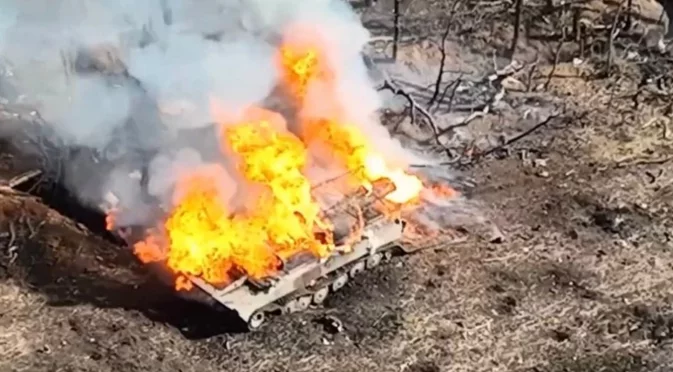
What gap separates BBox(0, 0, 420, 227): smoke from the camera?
61.5 ft

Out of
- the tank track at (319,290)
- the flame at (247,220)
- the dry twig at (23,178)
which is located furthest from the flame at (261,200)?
the dry twig at (23,178)

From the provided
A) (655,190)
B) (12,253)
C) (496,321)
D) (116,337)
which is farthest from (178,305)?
(655,190)

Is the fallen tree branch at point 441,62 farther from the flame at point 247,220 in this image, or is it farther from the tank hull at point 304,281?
the tank hull at point 304,281

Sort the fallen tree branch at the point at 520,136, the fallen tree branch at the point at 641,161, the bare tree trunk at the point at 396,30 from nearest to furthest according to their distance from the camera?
the fallen tree branch at the point at 641,161
the fallen tree branch at the point at 520,136
the bare tree trunk at the point at 396,30

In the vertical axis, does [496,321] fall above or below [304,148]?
below

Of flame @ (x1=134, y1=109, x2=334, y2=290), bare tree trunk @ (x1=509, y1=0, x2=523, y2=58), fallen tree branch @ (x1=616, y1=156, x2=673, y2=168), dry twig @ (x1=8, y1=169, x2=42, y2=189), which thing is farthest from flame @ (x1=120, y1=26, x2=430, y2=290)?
bare tree trunk @ (x1=509, y1=0, x2=523, y2=58)

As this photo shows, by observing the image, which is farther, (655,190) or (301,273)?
(655,190)

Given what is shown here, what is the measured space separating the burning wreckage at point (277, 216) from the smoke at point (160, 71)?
0.68 ft

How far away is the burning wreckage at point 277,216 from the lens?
17250 mm

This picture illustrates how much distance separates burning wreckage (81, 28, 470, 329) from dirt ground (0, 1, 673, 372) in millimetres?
364

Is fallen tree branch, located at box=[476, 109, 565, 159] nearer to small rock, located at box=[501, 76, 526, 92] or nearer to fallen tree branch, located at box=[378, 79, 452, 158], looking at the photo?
fallen tree branch, located at box=[378, 79, 452, 158]

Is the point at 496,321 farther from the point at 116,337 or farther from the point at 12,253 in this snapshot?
the point at 12,253

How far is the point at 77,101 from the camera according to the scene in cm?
2056

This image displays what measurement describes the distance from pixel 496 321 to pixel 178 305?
4217mm
